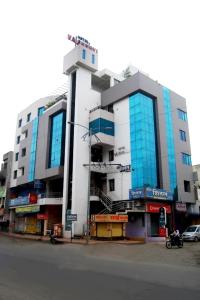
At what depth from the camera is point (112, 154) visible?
133ft

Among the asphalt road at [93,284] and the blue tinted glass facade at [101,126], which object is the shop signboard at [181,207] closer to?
the blue tinted glass facade at [101,126]

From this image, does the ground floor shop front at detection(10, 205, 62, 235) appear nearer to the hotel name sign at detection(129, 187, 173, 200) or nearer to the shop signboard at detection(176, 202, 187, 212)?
the hotel name sign at detection(129, 187, 173, 200)

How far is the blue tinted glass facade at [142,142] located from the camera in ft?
117

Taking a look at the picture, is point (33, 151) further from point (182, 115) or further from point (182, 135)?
point (182, 115)

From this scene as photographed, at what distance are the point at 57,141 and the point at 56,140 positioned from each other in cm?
46

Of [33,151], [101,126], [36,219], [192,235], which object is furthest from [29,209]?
[192,235]

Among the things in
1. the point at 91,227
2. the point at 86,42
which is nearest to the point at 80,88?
the point at 86,42

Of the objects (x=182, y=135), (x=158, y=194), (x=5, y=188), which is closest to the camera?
(x=158, y=194)

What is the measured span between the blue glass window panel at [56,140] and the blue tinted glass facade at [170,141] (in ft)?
50.9

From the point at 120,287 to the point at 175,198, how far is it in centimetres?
3101

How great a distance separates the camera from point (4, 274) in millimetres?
10758

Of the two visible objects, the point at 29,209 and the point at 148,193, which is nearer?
the point at 148,193

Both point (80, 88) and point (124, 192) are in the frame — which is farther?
point (80, 88)

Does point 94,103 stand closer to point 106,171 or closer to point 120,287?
point 106,171
